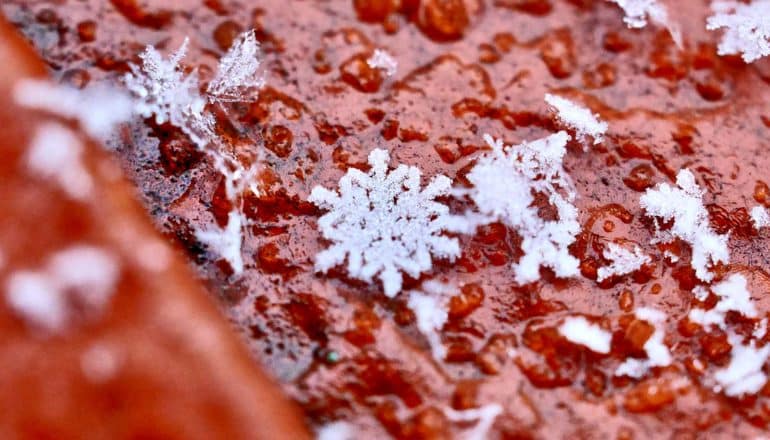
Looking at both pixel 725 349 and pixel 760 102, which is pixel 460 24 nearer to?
pixel 760 102

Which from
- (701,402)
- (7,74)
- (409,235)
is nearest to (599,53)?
(409,235)

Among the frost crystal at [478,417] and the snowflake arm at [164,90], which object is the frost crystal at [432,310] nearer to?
the frost crystal at [478,417]

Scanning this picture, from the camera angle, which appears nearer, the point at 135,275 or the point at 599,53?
the point at 135,275

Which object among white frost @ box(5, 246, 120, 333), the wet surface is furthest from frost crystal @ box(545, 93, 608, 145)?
white frost @ box(5, 246, 120, 333)

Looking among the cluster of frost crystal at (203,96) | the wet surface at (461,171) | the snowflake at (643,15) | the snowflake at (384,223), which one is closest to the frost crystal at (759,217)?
the wet surface at (461,171)

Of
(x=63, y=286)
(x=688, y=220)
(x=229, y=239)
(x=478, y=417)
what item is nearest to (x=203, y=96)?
(x=229, y=239)

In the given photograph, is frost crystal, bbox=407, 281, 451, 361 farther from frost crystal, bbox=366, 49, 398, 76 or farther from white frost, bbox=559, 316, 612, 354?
frost crystal, bbox=366, 49, 398, 76
